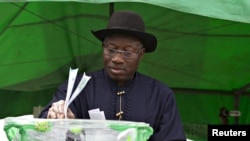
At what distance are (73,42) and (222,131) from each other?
1.29 meters

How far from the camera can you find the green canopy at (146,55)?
362 cm

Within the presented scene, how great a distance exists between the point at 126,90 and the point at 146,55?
1.65 meters

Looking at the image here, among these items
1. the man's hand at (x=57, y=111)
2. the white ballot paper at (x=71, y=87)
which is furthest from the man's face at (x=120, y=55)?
the man's hand at (x=57, y=111)

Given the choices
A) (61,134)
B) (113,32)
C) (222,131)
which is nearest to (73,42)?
(222,131)

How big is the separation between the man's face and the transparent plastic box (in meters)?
0.35

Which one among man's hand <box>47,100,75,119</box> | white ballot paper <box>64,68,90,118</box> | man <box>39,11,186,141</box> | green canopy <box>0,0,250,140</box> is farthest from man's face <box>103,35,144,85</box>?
green canopy <box>0,0,250,140</box>

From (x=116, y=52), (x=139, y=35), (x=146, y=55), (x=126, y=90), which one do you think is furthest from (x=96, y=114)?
(x=146, y=55)

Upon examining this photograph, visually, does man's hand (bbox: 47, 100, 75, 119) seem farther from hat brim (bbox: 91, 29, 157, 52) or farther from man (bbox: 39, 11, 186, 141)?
hat brim (bbox: 91, 29, 157, 52)

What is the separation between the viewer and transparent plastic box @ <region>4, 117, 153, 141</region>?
195cm

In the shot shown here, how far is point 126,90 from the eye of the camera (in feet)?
7.84

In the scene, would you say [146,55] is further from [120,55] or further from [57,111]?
[57,111]

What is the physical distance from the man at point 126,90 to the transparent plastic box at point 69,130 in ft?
0.85

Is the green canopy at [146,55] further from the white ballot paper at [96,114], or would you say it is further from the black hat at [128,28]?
the white ballot paper at [96,114]

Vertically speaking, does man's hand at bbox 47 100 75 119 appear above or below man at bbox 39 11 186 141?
below
